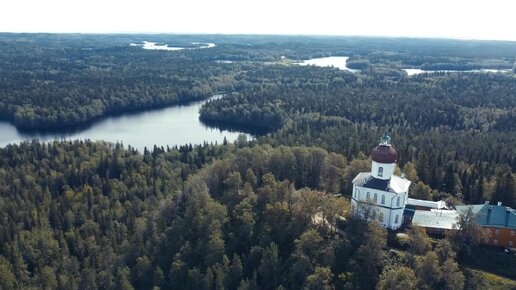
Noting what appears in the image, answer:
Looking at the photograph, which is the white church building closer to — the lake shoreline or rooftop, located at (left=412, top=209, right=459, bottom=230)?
rooftop, located at (left=412, top=209, right=459, bottom=230)

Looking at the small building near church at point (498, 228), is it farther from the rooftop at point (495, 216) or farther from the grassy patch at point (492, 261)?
the grassy patch at point (492, 261)

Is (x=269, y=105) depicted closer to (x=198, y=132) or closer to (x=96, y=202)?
(x=198, y=132)

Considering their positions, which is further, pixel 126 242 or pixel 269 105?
pixel 269 105

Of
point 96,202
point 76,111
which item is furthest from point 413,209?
point 76,111

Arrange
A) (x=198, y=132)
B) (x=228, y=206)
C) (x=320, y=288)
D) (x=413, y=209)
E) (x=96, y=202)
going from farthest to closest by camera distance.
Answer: (x=198, y=132) < (x=96, y=202) < (x=228, y=206) < (x=413, y=209) < (x=320, y=288)

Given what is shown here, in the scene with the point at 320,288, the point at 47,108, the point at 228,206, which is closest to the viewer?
the point at 320,288

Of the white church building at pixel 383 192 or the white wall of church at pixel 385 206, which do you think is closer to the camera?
the white wall of church at pixel 385 206

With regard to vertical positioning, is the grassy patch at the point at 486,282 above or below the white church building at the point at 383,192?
below

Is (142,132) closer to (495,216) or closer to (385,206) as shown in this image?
(385,206)

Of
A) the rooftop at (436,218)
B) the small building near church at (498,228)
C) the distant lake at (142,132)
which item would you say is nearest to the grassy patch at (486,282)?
the small building near church at (498,228)
